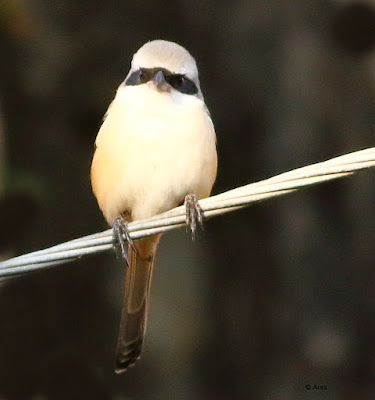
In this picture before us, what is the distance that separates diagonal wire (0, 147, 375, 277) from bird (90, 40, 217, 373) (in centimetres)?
68

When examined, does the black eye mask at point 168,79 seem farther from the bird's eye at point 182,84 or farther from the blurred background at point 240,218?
the blurred background at point 240,218

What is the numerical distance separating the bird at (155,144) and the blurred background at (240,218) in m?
1.28

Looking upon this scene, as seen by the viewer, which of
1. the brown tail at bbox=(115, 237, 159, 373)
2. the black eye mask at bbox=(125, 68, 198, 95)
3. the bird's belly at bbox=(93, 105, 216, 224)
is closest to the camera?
the bird's belly at bbox=(93, 105, 216, 224)

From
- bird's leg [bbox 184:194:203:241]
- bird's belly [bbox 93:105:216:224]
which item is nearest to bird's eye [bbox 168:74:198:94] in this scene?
bird's belly [bbox 93:105:216:224]

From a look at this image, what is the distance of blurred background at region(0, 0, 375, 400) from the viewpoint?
464 centimetres

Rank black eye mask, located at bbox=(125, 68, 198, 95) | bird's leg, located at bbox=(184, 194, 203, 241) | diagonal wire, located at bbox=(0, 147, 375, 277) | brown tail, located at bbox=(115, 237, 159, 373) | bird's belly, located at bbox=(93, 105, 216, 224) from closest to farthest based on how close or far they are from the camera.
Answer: diagonal wire, located at bbox=(0, 147, 375, 277) → bird's leg, located at bbox=(184, 194, 203, 241) → bird's belly, located at bbox=(93, 105, 216, 224) → black eye mask, located at bbox=(125, 68, 198, 95) → brown tail, located at bbox=(115, 237, 159, 373)

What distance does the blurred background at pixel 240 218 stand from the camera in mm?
4637

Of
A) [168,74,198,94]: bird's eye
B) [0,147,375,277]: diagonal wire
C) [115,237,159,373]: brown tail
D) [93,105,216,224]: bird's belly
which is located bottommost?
[0,147,375,277]: diagonal wire

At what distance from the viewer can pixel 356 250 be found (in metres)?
4.77

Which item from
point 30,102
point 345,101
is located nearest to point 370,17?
point 345,101

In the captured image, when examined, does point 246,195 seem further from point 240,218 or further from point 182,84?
point 240,218

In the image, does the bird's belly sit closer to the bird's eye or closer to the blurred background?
the bird's eye

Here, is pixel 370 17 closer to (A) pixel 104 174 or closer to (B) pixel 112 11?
(B) pixel 112 11

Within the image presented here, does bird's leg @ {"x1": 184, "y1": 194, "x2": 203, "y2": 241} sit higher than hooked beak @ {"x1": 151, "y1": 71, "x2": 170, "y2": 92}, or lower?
lower
